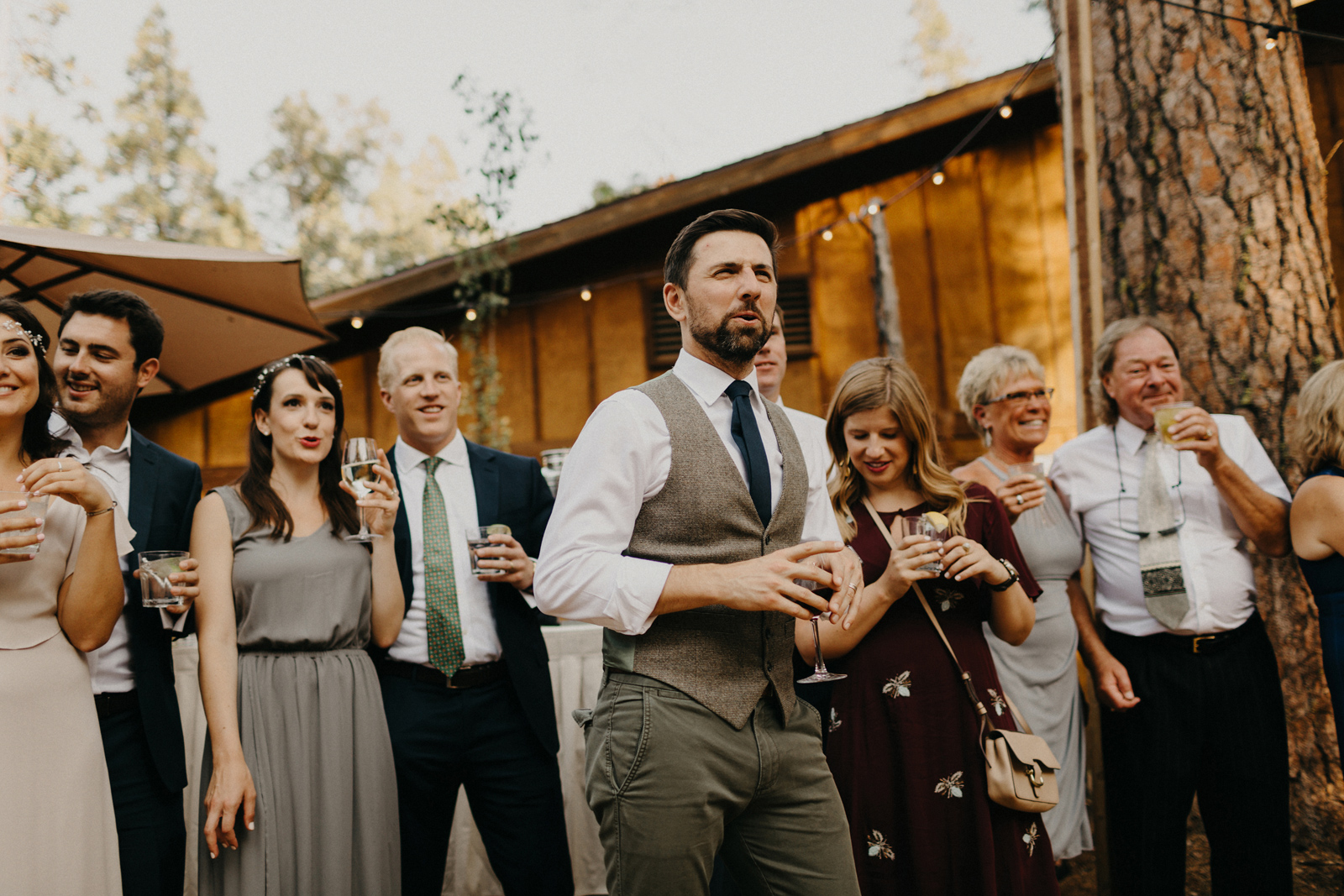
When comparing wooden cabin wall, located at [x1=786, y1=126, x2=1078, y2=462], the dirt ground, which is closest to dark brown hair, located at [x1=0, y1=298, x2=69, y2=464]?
the dirt ground

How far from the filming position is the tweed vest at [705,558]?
1721 millimetres

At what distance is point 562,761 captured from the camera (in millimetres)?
3518

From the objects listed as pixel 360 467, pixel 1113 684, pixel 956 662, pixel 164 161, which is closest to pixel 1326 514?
pixel 1113 684

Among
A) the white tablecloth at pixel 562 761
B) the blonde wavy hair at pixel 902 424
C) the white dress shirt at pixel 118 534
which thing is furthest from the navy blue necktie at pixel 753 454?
the white tablecloth at pixel 562 761

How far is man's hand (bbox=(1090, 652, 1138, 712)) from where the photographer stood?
2.67m

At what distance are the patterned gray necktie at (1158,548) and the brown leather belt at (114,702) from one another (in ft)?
9.38

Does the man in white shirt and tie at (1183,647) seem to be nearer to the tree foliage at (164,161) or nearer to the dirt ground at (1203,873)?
the dirt ground at (1203,873)

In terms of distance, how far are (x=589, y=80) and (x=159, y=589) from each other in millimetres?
24273

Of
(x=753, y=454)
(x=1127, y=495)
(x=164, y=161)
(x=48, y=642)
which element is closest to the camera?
(x=753, y=454)

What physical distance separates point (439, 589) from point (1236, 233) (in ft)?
10.8

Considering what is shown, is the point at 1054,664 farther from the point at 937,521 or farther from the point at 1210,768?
the point at 937,521

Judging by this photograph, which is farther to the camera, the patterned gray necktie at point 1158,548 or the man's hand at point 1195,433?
the patterned gray necktie at point 1158,548

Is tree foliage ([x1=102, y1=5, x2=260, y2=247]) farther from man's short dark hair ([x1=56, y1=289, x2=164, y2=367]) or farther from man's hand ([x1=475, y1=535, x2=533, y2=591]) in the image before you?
man's hand ([x1=475, y1=535, x2=533, y2=591])

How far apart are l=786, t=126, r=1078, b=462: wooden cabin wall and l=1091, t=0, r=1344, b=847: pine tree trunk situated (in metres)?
3.68
